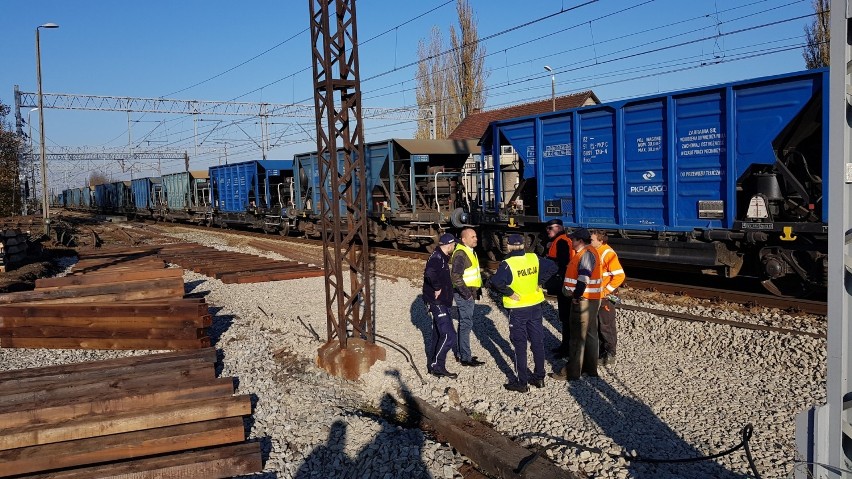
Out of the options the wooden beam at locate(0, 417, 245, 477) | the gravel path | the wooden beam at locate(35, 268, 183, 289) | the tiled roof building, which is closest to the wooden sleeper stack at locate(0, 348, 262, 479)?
the wooden beam at locate(0, 417, 245, 477)

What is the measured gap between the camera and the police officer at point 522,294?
6.68 metres

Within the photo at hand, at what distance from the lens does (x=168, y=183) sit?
4191 centimetres

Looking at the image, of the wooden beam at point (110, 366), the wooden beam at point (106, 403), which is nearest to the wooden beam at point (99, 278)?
the wooden beam at point (110, 366)

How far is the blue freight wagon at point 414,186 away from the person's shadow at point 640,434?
36.0 feet

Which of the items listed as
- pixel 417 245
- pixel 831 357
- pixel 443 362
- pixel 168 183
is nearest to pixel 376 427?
pixel 443 362

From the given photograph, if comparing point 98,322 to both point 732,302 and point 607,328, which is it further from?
point 732,302

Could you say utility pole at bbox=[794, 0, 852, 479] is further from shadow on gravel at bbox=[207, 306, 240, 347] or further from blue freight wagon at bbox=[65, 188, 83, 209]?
blue freight wagon at bbox=[65, 188, 83, 209]

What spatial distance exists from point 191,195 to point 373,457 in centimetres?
3543

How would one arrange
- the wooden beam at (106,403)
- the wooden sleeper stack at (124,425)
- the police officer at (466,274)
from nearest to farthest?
the wooden sleeper stack at (124,425) → the wooden beam at (106,403) → the police officer at (466,274)

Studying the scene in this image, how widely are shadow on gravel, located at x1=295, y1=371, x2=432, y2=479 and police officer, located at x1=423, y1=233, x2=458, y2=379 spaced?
1.39 meters

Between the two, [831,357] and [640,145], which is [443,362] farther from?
[640,145]

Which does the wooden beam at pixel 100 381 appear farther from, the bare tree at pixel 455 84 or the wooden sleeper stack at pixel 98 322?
the bare tree at pixel 455 84

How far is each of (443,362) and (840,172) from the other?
539 centimetres

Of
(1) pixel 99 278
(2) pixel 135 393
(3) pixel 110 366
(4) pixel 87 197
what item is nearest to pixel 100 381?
(2) pixel 135 393
